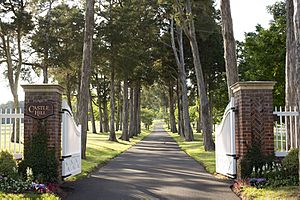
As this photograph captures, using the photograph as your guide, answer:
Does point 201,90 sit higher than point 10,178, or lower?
higher

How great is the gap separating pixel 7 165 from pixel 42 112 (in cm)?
164

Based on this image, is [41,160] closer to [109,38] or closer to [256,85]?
[256,85]

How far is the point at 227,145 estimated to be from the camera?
1174 cm

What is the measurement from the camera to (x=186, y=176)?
1266 cm

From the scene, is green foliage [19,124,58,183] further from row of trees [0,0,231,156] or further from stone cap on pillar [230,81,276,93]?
row of trees [0,0,231,156]

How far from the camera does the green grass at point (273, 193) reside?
780 centimetres

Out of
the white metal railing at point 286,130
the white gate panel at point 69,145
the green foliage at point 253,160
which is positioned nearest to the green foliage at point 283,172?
the green foliage at point 253,160

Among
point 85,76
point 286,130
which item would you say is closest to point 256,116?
point 286,130

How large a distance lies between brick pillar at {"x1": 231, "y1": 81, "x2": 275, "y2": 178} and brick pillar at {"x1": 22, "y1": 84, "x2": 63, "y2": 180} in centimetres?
491

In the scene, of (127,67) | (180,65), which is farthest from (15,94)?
(180,65)

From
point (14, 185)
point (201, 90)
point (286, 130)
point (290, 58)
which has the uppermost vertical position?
point (290, 58)

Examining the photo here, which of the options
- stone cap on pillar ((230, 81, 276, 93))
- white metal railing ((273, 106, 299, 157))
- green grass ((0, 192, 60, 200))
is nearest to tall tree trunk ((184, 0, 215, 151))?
white metal railing ((273, 106, 299, 157))

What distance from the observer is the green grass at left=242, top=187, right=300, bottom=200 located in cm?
780

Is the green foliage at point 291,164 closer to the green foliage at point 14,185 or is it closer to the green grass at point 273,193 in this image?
the green grass at point 273,193
